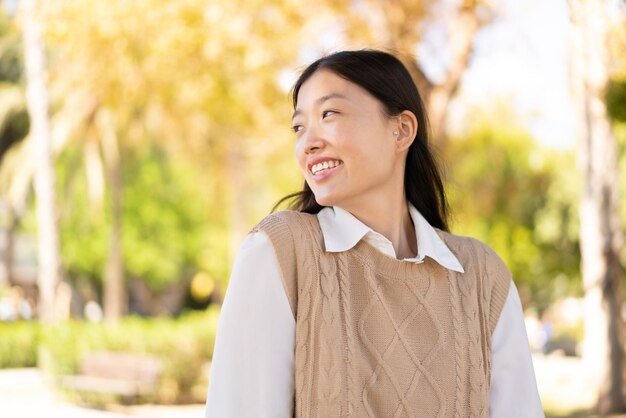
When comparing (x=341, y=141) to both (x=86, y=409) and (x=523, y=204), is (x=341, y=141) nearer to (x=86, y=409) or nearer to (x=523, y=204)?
(x=86, y=409)

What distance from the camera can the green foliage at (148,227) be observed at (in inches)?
1564

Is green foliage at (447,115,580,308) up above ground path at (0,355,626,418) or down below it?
above

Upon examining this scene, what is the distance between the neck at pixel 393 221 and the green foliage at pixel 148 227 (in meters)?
36.0

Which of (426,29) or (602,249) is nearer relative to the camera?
(602,249)

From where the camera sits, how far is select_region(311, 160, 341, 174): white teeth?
210cm

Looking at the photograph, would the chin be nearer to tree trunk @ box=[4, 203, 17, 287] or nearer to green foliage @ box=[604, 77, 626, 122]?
green foliage @ box=[604, 77, 626, 122]

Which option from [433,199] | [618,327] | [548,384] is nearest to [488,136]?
[548,384]

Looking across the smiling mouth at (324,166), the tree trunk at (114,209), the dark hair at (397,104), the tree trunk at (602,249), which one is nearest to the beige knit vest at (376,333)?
the smiling mouth at (324,166)

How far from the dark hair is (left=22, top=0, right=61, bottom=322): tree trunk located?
56.3ft

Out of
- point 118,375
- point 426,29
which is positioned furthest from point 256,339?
point 118,375

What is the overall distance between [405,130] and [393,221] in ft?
0.71

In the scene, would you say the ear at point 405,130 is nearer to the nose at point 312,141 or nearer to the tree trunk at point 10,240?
the nose at point 312,141

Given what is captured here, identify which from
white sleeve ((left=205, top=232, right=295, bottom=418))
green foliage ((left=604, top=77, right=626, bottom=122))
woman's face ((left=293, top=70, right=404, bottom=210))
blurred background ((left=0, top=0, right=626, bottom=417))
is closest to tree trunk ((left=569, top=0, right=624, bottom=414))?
blurred background ((left=0, top=0, right=626, bottom=417))

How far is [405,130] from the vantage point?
7.36ft
